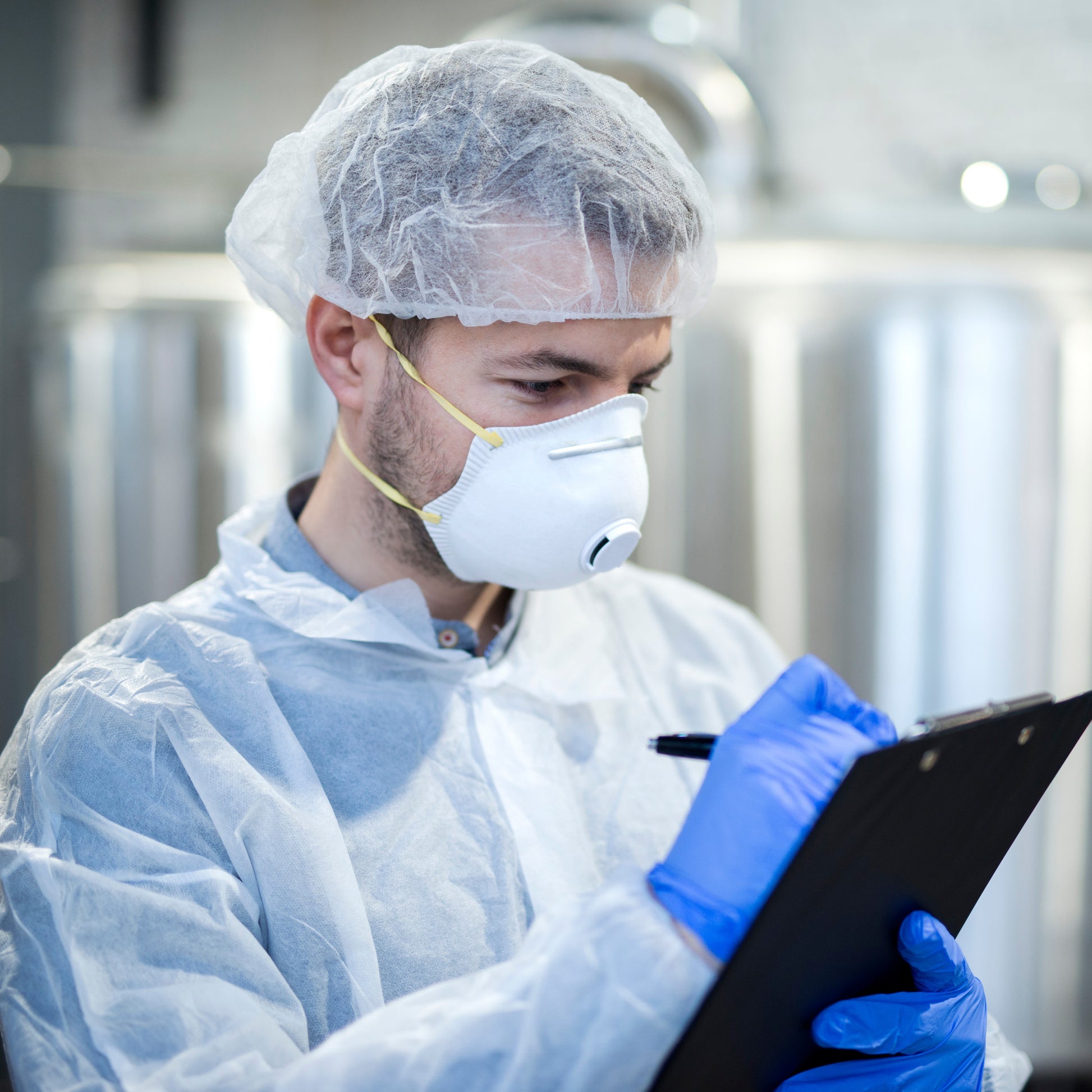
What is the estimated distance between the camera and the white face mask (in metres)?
0.88

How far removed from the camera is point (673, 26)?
1803mm

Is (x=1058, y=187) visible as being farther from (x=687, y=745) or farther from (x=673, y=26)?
(x=687, y=745)

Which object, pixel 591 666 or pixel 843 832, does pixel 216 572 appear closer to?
pixel 591 666

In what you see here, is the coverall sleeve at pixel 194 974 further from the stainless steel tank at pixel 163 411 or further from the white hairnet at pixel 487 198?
the stainless steel tank at pixel 163 411

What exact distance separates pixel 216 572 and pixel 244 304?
795mm

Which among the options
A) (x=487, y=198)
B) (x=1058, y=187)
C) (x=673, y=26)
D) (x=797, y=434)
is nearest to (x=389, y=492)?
(x=487, y=198)

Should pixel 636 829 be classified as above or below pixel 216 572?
below

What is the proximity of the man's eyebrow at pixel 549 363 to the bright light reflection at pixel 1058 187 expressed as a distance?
1421 millimetres

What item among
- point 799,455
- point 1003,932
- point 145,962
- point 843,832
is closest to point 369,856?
point 145,962

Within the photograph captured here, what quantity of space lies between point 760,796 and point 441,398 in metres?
0.45

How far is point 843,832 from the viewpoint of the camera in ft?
1.94

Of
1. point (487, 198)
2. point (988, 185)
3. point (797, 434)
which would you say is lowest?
point (797, 434)

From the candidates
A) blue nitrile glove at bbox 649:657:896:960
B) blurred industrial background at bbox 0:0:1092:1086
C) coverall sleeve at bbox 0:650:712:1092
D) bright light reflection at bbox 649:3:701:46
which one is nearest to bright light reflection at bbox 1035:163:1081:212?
blurred industrial background at bbox 0:0:1092:1086

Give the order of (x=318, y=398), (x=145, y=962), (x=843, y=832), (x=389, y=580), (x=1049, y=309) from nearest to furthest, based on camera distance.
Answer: (x=843, y=832), (x=145, y=962), (x=389, y=580), (x=1049, y=309), (x=318, y=398)
